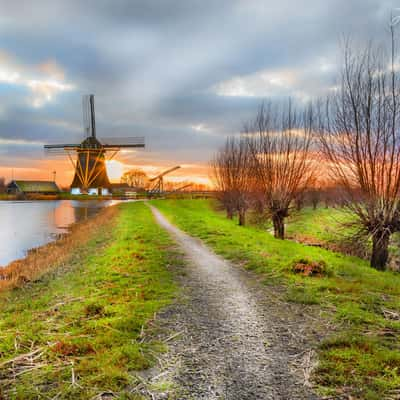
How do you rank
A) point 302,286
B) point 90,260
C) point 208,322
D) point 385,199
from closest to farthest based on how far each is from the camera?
1. point 208,322
2. point 302,286
3. point 385,199
4. point 90,260

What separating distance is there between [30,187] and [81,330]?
9779 centimetres

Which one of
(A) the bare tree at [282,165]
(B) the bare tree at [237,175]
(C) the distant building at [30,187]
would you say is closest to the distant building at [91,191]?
(C) the distant building at [30,187]

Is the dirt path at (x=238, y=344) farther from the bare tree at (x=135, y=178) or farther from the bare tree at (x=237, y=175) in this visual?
the bare tree at (x=135, y=178)

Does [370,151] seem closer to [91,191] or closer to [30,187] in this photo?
[91,191]

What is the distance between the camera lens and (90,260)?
10.2 m

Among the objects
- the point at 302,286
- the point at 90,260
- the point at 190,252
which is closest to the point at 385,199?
the point at 302,286

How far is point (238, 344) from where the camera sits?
159 inches

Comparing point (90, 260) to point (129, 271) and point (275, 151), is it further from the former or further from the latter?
point (275, 151)

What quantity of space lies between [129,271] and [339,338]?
5.44m

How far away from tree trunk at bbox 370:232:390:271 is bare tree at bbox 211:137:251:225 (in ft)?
39.9

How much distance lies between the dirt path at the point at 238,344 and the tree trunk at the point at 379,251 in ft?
18.4

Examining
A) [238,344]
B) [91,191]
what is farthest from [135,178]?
[238,344]

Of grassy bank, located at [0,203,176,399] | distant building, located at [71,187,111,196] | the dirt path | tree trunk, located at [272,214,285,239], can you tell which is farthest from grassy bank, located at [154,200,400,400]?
distant building, located at [71,187,111,196]

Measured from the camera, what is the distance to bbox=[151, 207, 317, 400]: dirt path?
3.17m
